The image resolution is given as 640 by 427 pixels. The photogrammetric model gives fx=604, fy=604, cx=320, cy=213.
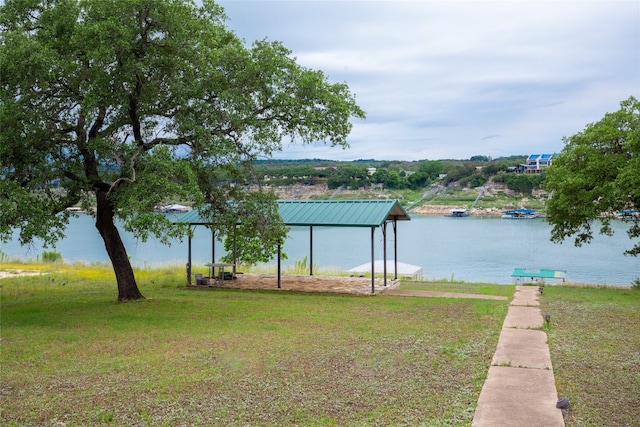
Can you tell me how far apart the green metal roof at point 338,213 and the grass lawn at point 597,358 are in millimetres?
5110

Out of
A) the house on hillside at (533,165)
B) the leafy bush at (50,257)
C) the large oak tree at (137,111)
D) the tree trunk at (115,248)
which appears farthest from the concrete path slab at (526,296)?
the house on hillside at (533,165)

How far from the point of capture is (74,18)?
12172 millimetres

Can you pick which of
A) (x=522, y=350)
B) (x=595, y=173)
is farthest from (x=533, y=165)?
(x=522, y=350)

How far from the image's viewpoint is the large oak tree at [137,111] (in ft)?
37.5

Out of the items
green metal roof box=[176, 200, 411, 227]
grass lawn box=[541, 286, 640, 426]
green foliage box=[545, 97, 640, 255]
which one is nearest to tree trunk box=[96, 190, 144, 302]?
green metal roof box=[176, 200, 411, 227]

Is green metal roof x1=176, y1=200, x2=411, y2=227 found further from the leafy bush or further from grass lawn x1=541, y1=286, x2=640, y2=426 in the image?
the leafy bush

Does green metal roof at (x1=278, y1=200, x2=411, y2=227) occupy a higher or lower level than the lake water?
higher

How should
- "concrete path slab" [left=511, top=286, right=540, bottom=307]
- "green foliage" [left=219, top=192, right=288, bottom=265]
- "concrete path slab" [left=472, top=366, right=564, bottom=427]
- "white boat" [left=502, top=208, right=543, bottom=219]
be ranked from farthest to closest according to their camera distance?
1. "white boat" [left=502, top=208, right=543, bottom=219]
2. "concrete path slab" [left=511, top=286, right=540, bottom=307]
3. "green foliage" [left=219, top=192, right=288, bottom=265]
4. "concrete path slab" [left=472, top=366, right=564, bottom=427]

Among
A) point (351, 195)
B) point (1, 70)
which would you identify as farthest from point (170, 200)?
point (351, 195)

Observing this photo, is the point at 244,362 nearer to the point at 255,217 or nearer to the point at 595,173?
the point at 255,217

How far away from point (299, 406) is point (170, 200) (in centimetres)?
641

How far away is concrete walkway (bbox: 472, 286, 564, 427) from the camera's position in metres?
5.92

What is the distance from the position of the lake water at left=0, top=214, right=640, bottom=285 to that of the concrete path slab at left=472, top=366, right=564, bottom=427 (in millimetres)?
16921

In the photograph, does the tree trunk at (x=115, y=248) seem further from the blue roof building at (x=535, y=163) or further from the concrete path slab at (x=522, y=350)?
the blue roof building at (x=535, y=163)
